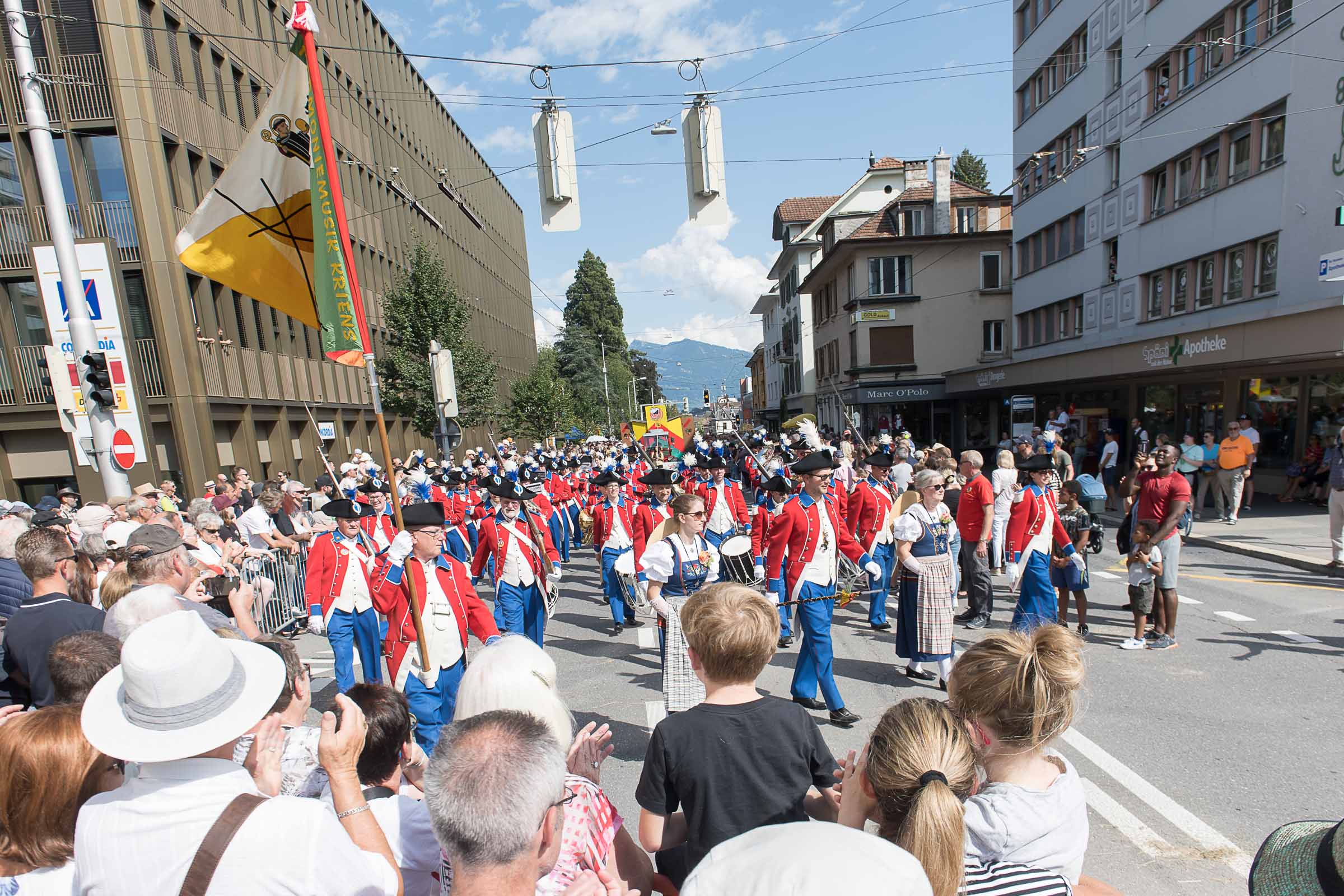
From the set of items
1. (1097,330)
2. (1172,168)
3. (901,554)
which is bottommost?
(901,554)

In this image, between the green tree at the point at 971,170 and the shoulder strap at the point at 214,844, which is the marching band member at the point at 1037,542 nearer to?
the shoulder strap at the point at 214,844

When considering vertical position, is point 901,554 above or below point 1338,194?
below

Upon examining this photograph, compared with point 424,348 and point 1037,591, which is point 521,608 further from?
point 424,348

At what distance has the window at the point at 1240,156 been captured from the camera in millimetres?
15438

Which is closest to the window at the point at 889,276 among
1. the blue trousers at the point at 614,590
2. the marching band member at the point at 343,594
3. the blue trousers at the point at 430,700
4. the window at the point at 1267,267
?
the window at the point at 1267,267

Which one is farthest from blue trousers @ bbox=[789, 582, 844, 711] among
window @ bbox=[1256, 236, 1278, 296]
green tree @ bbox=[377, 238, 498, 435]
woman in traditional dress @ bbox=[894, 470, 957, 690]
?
green tree @ bbox=[377, 238, 498, 435]

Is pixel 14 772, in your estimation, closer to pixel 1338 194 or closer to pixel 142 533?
pixel 142 533

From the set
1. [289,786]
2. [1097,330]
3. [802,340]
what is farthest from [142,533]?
[802,340]

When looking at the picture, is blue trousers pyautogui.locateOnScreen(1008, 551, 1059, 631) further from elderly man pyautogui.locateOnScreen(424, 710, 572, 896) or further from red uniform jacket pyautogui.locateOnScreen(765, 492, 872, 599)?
elderly man pyautogui.locateOnScreen(424, 710, 572, 896)

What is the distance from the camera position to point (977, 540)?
24.8ft

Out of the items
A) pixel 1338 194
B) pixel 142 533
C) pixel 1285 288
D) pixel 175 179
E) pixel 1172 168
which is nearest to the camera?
pixel 142 533

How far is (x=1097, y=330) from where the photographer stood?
2250 cm

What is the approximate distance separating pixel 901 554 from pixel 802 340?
1561 inches

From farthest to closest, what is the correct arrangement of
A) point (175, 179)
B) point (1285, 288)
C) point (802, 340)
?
point (802, 340) < point (175, 179) < point (1285, 288)
